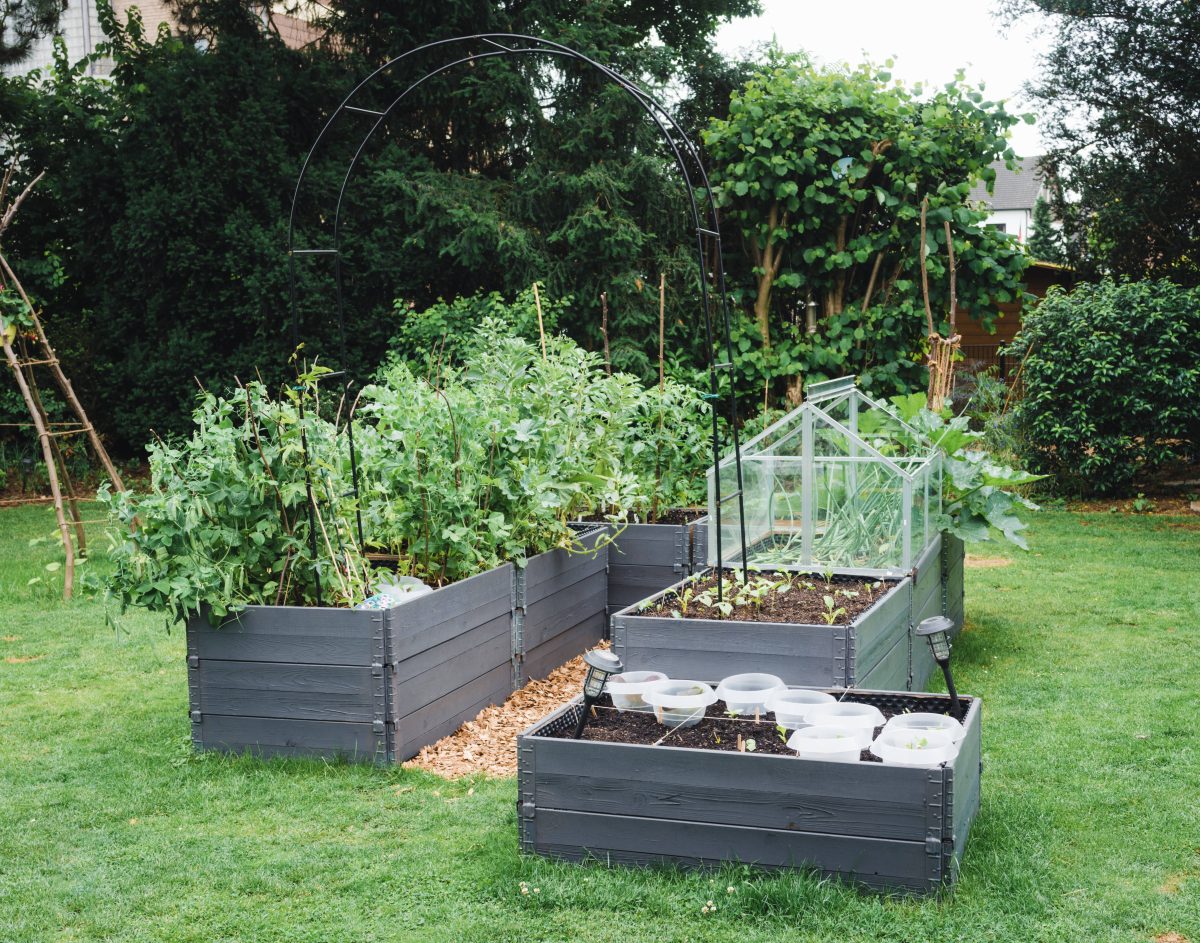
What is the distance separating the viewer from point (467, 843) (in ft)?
10.7

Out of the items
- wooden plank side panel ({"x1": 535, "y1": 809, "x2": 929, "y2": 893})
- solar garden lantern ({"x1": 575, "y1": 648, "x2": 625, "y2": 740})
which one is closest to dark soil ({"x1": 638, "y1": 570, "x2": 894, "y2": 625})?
solar garden lantern ({"x1": 575, "y1": 648, "x2": 625, "y2": 740})

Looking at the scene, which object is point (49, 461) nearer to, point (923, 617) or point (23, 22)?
point (923, 617)

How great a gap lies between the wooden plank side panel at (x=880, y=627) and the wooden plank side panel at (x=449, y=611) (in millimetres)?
1519

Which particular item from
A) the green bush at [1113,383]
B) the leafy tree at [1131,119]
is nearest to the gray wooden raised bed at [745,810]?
the green bush at [1113,383]

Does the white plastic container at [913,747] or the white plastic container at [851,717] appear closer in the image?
the white plastic container at [913,747]

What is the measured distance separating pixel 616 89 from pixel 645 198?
1.02m

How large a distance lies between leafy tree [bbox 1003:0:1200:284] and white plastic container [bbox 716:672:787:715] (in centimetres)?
1068

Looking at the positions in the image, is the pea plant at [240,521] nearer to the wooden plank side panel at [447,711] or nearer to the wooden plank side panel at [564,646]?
the wooden plank side panel at [447,711]

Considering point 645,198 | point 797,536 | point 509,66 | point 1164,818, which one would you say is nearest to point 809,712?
point 1164,818

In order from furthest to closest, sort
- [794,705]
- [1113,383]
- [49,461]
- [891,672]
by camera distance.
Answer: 1. [1113,383]
2. [49,461]
3. [891,672]
4. [794,705]

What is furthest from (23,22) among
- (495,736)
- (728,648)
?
(728,648)

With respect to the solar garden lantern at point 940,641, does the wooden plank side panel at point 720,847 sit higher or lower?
lower

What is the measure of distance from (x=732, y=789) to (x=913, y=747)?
1.78 ft

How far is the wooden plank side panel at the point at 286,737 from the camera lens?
155 inches
